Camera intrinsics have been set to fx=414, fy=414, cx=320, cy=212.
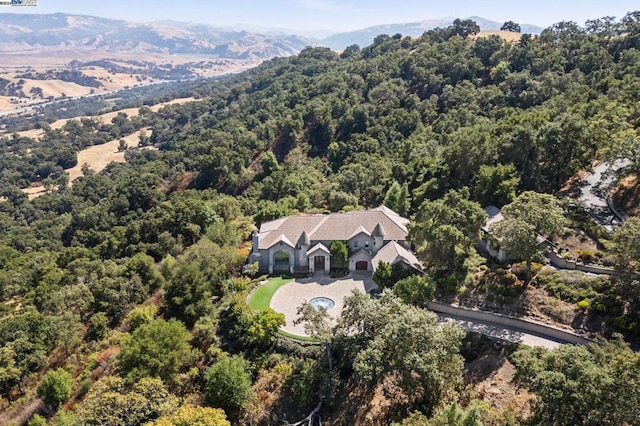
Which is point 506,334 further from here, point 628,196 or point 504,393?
A: point 628,196

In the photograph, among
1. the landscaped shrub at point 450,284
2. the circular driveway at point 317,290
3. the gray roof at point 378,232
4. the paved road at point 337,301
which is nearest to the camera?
the paved road at point 337,301

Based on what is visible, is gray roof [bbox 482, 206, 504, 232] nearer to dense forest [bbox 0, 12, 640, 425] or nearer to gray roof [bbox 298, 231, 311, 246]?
→ dense forest [bbox 0, 12, 640, 425]

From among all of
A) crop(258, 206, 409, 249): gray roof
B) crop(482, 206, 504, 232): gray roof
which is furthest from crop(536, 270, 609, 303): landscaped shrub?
crop(258, 206, 409, 249): gray roof

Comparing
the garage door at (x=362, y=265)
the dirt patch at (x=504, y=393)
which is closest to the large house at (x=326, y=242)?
the garage door at (x=362, y=265)

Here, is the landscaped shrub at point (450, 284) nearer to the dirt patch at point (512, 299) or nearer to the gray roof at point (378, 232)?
the dirt patch at point (512, 299)

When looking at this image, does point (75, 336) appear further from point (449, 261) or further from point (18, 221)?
point (18, 221)

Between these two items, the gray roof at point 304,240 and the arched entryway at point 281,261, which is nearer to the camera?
the gray roof at point 304,240

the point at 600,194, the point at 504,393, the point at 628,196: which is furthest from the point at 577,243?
the point at 504,393
